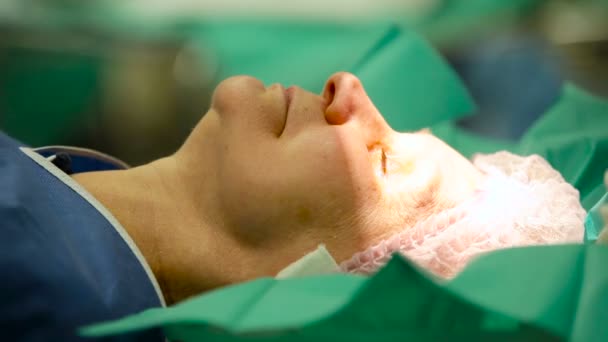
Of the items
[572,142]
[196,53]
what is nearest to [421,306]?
[572,142]

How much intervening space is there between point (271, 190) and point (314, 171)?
0.22 ft

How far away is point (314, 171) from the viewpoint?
3.20ft

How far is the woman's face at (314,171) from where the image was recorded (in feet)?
3.20

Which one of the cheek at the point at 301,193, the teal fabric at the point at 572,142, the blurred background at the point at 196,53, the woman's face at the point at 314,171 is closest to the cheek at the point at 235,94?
the woman's face at the point at 314,171

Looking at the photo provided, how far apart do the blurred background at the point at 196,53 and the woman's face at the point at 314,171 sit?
3.12ft

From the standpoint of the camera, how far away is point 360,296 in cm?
69

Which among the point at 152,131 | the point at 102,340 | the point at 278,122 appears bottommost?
the point at 152,131

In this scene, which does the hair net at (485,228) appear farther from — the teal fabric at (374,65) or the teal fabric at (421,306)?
the teal fabric at (374,65)

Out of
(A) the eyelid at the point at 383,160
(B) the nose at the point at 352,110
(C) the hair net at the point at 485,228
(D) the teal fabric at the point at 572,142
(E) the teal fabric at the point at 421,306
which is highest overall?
(B) the nose at the point at 352,110

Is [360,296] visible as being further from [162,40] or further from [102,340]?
[162,40]

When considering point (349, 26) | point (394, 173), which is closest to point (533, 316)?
point (394, 173)

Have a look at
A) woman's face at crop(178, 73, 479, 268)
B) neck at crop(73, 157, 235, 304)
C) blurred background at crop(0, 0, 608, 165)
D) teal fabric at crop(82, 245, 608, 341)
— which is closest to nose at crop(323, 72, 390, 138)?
woman's face at crop(178, 73, 479, 268)

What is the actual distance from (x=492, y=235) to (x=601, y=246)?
21cm

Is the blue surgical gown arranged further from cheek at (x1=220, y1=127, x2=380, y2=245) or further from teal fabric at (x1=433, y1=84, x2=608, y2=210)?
teal fabric at (x1=433, y1=84, x2=608, y2=210)
